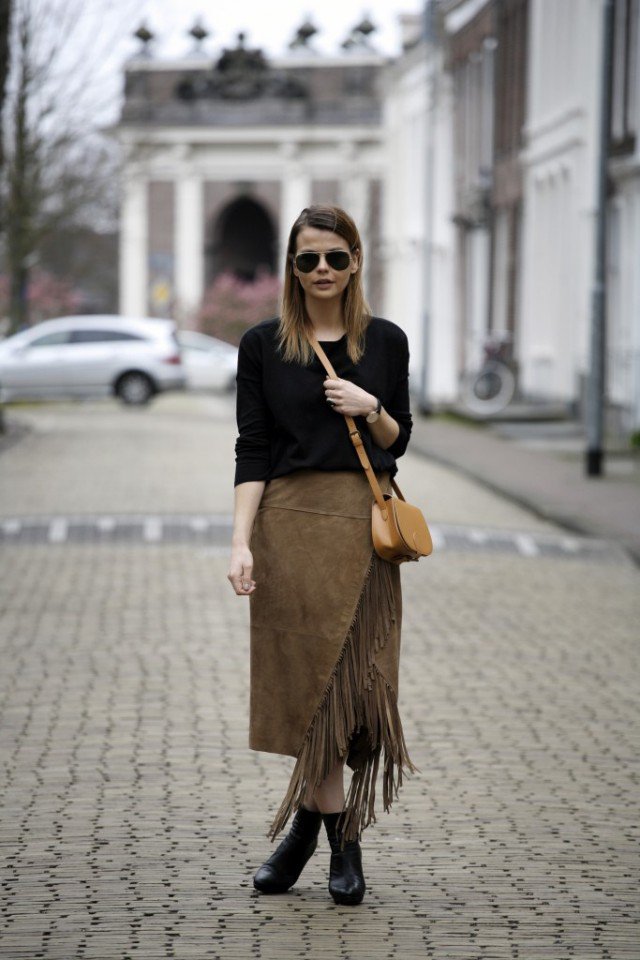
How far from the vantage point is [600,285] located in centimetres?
1955

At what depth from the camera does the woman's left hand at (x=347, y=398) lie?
473 centimetres

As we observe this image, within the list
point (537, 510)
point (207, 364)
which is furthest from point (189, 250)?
point (537, 510)

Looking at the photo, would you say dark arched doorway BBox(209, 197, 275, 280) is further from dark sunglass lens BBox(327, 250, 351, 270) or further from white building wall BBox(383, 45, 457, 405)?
dark sunglass lens BBox(327, 250, 351, 270)

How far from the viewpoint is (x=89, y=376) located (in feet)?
119

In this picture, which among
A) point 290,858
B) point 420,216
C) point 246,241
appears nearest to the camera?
point 290,858

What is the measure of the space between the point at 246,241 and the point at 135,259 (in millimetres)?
8748

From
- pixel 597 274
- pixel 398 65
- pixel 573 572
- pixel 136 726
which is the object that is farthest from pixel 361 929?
pixel 398 65

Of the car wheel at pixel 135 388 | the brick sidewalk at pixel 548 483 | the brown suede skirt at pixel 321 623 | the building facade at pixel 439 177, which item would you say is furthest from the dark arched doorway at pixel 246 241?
the brown suede skirt at pixel 321 623

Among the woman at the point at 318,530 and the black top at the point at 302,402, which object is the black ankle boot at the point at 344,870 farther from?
the black top at the point at 302,402

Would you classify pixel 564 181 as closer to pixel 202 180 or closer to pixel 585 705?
pixel 585 705

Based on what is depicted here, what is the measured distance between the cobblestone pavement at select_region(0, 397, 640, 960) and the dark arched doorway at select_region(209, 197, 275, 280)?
71.2 metres

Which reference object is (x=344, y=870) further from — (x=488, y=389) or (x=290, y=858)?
(x=488, y=389)

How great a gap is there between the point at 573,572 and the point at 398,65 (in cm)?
4213

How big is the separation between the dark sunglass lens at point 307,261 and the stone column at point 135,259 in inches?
2863
